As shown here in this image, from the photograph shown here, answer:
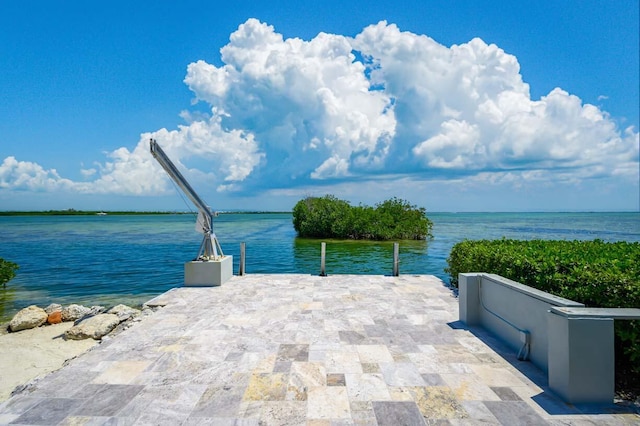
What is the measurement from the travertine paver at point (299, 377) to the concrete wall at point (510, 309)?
8.5 inches

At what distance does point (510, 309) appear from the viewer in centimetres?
534

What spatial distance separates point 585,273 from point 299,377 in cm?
402

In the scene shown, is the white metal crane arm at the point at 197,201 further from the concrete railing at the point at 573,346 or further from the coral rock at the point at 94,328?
the concrete railing at the point at 573,346

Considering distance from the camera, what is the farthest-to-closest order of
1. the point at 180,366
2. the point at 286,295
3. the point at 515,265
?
1. the point at 286,295
2. the point at 515,265
3. the point at 180,366

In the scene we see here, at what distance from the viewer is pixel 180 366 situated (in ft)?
15.1

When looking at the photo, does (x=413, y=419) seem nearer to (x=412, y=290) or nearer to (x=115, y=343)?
(x=115, y=343)

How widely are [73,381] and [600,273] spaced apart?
22.1 ft

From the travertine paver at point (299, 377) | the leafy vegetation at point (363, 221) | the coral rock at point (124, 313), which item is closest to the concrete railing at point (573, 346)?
the travertine paver at point (299, 377)

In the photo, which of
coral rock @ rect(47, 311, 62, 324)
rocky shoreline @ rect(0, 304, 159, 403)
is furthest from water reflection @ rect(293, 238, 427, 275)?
coral rock @ rect(47, 311, 62, 324)

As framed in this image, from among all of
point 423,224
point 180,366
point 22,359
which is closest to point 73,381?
point 180,366

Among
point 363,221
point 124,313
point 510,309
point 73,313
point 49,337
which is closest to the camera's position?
point 510,309

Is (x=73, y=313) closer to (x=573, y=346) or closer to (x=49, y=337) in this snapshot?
(x=49, y=337)

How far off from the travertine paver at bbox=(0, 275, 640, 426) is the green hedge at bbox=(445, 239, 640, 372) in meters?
1.10

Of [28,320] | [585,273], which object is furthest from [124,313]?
[585,273]
